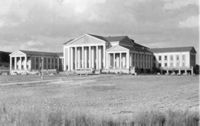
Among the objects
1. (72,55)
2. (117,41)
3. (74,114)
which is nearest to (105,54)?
(117,41)

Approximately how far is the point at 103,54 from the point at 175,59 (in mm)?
32480

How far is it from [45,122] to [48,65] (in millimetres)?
131146

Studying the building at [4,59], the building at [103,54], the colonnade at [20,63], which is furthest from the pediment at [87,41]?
the building at [4,59]

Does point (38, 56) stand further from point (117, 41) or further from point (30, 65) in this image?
point (117, 41)

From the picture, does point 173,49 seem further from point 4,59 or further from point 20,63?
point 4,59

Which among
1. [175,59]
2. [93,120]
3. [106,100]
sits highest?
[175,59]

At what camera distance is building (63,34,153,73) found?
116 metres

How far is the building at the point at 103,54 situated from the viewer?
116 metres

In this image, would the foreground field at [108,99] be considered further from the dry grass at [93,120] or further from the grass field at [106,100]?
the dry grass at [93,120]

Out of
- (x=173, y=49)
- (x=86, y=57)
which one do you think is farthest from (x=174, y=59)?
(x=86, y=57)

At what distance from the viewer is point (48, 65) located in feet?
471

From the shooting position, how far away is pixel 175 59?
13650cm

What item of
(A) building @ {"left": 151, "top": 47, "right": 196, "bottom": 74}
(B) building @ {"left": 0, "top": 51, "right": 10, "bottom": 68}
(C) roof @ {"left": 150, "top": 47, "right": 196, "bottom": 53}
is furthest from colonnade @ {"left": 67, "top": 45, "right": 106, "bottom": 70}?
(B) building @ {"left": 0, "top": 51, "right": 10, "bottom": 68}

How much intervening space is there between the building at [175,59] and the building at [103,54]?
7.23 metres
